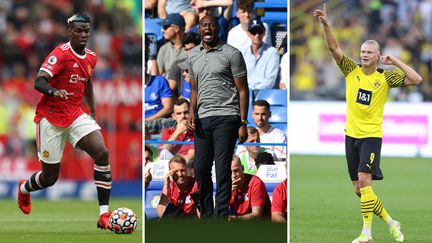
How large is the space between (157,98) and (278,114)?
144cm

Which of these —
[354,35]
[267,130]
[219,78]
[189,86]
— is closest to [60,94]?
[219,78]

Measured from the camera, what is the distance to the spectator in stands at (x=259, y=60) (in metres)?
12.4

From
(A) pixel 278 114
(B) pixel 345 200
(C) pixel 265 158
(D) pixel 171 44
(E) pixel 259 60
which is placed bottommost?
(B) pixel 345 200

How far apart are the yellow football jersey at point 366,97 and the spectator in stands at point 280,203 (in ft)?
3.43

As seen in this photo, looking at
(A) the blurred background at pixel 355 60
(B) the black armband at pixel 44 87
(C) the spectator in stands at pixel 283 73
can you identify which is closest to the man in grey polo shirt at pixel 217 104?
(C) the spectator in stands at pixel 283 73

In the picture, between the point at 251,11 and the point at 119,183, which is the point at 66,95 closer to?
the point at 251,11

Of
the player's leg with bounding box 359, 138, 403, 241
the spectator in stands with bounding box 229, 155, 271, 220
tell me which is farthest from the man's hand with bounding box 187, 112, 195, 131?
the player's leg with bounding box 359, 138, 403, 241

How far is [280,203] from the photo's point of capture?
1223 cm

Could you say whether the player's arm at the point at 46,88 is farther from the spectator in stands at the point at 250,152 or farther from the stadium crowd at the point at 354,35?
the stadium crowd at the point at 354,35

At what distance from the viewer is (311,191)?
19562 mm

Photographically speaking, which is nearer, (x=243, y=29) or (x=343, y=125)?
(x=243, y=29)

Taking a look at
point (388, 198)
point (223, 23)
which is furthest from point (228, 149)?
point (388, 198)

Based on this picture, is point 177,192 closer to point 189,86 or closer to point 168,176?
point 168,176

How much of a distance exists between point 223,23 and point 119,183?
8467mm
